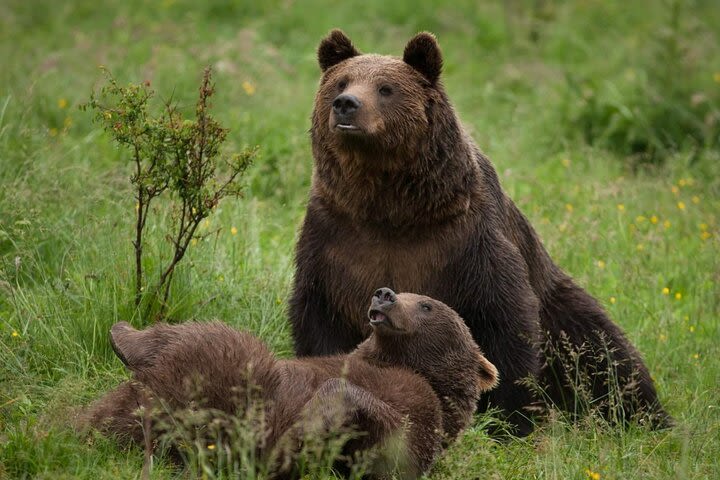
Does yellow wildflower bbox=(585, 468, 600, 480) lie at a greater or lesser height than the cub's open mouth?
lesser

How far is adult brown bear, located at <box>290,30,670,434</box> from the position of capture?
5840mm

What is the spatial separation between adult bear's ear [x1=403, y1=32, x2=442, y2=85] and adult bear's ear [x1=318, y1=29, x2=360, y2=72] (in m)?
0.37

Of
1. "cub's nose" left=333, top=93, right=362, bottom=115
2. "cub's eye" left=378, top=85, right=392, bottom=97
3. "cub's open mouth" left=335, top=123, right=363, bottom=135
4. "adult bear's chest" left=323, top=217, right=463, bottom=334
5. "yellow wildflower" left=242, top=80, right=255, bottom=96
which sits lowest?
"adult bear's chest" left=323, top=217, right=463, bottom=334

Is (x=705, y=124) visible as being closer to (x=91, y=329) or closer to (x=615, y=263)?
(x=615, y=263)

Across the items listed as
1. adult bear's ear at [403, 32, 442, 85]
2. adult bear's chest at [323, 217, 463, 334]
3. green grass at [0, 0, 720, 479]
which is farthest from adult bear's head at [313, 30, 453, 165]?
green grass at [0, 0, 720, 479]

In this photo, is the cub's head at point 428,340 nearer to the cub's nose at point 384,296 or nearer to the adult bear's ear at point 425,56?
the cub's nose at point 384,296

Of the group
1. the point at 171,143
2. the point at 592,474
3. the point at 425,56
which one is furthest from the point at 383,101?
the point at 592,474

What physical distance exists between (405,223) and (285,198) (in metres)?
Answer: 3.03

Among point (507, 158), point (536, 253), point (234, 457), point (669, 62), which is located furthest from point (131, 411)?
point (669, 62)

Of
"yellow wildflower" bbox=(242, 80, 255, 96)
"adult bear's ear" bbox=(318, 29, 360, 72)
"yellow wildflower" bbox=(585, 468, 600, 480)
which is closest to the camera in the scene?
"yellow wildflower" bbox=(585, 468, 600, 480)

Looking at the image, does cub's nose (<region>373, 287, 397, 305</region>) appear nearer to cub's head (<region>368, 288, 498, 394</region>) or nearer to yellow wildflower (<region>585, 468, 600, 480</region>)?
cub's head (<region>368, 288, 498, 394</region>)

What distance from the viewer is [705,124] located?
429 inches

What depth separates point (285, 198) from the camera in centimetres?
881

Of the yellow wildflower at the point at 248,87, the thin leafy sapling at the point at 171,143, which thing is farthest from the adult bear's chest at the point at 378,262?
the yellow wildflower at the point at 248,87
